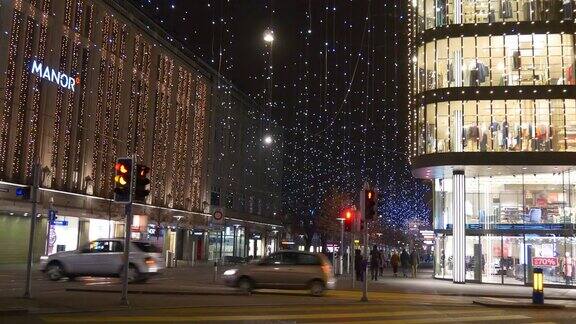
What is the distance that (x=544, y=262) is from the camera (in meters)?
36.0

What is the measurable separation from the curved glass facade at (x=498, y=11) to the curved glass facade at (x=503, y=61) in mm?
994

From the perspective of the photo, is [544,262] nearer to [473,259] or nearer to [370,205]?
[473,259]

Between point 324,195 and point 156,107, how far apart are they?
92.1 feet

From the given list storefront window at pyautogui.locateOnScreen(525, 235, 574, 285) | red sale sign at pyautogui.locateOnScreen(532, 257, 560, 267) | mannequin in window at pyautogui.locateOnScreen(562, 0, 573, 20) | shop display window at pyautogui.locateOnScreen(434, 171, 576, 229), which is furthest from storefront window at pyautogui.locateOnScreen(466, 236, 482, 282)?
mannequin in window at pyautogui.locateOnScreen(562, 0, 573, 20)

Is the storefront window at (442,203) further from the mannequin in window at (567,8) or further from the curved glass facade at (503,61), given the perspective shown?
the mannequin in window at (567,8)

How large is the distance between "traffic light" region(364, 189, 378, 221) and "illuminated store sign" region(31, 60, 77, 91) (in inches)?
910

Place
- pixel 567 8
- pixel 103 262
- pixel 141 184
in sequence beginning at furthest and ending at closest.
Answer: pixel 567 8 → pixel 103 262 → pixel 141 184

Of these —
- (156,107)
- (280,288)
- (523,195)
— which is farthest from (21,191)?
(156,107)

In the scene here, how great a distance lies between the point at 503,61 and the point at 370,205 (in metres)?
19.3

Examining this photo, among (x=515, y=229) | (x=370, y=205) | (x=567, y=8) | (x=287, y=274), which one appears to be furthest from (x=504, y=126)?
(x=287, y=274)

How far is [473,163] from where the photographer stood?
1436 inches

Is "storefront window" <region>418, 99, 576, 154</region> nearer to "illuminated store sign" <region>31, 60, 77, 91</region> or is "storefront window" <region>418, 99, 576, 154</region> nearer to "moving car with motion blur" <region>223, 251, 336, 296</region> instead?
"moving car with motion blur" <region>223, 251, 336, 296</region>

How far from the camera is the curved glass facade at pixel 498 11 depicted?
36.4 m

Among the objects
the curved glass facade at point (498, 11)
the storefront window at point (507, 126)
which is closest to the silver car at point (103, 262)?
the storefront window at point (507, 126)
